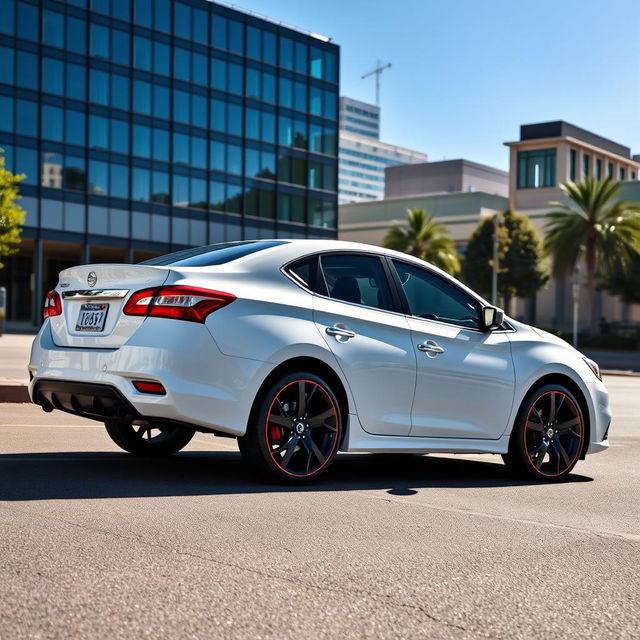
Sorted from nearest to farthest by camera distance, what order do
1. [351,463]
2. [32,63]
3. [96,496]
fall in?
[96,496]
[351,463]
[32,63]

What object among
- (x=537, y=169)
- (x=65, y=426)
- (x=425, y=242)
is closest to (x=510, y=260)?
(x=425, y=242)

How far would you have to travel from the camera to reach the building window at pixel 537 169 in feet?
258

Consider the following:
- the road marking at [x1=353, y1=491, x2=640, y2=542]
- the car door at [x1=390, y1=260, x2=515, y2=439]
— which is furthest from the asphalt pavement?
the car door at [x1=390, y1=260, x2=515, y2=439]

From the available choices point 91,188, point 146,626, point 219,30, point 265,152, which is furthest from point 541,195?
point 146,626

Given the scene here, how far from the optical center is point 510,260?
60.3 metres

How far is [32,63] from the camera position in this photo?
52500 mm

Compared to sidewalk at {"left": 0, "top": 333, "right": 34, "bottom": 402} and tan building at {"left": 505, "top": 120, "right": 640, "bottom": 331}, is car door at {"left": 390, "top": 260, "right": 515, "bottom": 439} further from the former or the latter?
tan building at {"left": 505, "top": 120, "right": 640, "bottom": 331}

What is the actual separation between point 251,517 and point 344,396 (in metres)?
1.43

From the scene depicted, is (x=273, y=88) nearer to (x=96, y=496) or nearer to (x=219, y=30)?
(x=219, y=30)

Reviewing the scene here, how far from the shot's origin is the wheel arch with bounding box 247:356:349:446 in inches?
252

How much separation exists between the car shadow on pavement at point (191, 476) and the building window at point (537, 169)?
72.5 metres

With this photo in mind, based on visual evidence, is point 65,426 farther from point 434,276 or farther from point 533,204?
point 533,204

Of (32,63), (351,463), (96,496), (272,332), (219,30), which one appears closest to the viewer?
(96,496)

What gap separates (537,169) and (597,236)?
2932 centimetres
